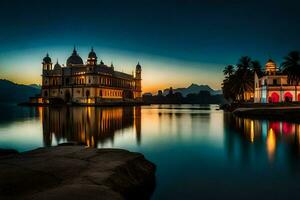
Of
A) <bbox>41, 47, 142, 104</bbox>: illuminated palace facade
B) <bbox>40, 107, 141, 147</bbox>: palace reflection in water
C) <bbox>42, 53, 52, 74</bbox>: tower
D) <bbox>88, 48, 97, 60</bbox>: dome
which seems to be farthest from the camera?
<bbox>42, 53, 52, 74</bbox>: tower

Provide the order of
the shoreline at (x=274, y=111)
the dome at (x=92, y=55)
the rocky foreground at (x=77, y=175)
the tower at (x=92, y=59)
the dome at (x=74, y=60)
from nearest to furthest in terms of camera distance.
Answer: the rocky foreground at (x=77, y=175) < the shoreline at (x=274, y=111) < the tower at (x=92, y=59) < the dome at (x=92, y=55) < the dome at (x=74, y=60)

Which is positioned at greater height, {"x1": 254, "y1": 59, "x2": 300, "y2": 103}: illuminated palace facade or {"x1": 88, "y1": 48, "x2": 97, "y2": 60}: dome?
{"x1": 88, "y1": 48, "x2": 97, "y2": 60}: dome

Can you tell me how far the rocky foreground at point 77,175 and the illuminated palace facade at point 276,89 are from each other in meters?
71.2

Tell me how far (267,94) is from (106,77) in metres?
94.9

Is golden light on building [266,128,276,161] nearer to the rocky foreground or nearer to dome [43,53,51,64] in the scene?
the rocky foreground

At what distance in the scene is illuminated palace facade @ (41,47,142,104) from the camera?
472 ft

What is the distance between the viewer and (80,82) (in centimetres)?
14862

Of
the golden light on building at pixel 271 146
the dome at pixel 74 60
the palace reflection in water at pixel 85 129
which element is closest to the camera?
the golden light on building at pixel 271 146

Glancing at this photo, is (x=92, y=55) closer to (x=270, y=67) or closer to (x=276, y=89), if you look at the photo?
(x=270, y=67)

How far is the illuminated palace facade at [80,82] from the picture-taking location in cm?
14388

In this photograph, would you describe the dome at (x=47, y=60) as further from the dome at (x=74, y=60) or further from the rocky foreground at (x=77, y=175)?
the rocky foreground at (x=77, y=175)

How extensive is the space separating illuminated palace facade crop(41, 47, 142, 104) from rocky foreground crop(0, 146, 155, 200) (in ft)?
426

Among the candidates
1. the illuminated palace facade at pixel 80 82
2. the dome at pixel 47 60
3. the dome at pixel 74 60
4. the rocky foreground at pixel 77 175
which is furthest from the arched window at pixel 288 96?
the dome at pixel 47 60

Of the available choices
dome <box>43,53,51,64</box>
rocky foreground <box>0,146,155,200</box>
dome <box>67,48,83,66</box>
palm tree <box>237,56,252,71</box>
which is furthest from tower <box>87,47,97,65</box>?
rocky foreground <box>0,146,155,200</box>
